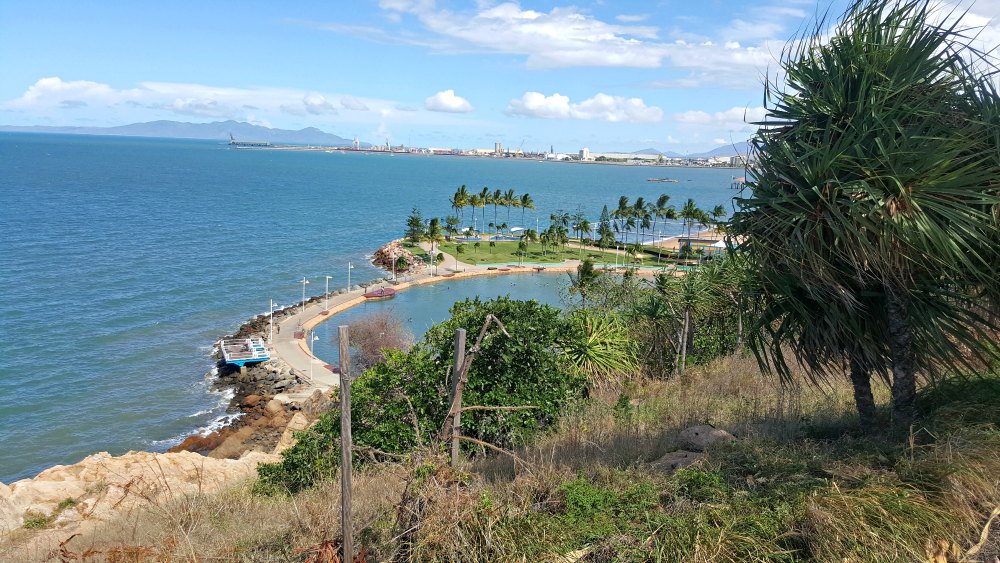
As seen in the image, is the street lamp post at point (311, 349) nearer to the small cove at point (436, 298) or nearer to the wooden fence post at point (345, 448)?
the small cove at point (436, 298)

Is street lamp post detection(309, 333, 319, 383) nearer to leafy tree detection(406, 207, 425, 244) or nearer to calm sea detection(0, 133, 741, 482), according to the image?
calm sea detection(0, 133, 741, 482)

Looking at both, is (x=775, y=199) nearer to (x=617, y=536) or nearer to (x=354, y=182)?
(x=617, y=536)

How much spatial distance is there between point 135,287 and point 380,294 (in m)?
19.1

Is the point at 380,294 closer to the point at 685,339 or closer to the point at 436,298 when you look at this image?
the point at 436,298

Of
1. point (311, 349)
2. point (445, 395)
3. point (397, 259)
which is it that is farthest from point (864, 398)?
point (397, 259)

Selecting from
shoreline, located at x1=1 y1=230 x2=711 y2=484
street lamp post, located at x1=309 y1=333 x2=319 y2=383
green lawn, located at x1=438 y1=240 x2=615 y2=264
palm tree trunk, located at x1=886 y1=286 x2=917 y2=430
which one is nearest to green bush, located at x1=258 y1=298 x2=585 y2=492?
shoreline, located at x1=1 y1=230 x2=711 y2=484

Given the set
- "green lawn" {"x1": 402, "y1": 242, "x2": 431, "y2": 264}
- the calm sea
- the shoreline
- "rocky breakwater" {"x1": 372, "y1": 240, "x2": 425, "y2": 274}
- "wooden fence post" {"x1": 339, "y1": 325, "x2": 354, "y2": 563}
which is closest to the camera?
"wooden fence post" {"x1": 339, "y1": 325, "x2": 354, "y2": 563}

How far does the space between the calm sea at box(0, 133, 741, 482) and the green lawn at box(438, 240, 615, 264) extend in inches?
402

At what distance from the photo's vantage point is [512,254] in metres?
69.9

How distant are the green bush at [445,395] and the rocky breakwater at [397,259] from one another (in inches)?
1963

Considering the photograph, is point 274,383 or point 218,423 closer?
point 218,423

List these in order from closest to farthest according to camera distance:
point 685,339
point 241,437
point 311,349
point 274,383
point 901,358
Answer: point 901,358 → point 685,339 → point 241,437 → point 274,383 → point 311,349

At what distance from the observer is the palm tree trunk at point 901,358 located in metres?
6.00

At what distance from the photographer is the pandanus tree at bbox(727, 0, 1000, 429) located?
17.8ft
